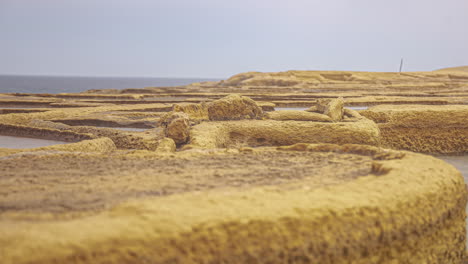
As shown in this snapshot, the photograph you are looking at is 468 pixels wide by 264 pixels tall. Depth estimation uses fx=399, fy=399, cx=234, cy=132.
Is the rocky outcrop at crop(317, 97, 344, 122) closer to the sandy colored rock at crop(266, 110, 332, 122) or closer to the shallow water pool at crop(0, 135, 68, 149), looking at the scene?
the sandy colored rock at crop(266, 110, 332, 122)

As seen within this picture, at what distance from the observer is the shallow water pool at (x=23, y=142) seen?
17.2ft

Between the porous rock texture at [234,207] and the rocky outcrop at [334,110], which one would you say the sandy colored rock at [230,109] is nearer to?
the rocky outcrop at [334,110]

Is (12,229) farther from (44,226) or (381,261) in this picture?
(381,261)

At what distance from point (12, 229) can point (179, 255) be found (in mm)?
595

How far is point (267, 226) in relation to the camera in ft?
5.26

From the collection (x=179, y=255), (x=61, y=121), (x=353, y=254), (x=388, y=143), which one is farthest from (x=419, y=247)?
(x=61, y=121)

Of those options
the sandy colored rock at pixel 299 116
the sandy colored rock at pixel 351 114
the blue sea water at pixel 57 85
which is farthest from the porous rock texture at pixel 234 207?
the blue sea water at pixel 57 85

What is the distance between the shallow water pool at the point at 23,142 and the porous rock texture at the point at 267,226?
4049 millimetres

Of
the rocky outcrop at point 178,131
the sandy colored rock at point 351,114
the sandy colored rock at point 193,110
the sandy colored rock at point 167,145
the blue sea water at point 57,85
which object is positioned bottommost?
the blue sea water at point 57,85

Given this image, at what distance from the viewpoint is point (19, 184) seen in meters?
2.13

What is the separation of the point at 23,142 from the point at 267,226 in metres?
4.98

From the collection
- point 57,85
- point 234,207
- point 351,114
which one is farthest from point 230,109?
point 57,85

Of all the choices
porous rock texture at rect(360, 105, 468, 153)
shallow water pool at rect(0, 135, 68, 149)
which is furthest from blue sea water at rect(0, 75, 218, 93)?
porous rock texture at rect(360, 105, 468, 153)

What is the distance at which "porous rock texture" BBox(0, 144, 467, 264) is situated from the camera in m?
1.39
